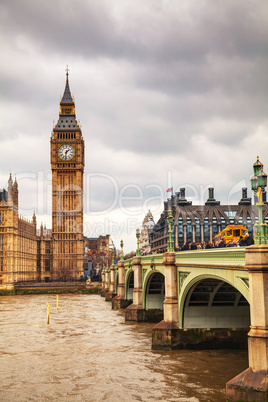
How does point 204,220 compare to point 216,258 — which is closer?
point 216,258

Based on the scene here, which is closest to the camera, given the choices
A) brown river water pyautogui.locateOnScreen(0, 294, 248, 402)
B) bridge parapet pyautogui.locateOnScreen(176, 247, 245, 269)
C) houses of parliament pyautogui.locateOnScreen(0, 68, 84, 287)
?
bridge parapet pyautogui.locateOnScreen(176, 247, 245, 269)

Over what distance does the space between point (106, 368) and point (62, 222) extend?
13205cm

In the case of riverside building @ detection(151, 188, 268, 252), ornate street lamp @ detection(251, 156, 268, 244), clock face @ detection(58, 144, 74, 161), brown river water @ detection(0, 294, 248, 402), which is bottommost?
brown river water @ detection(0, 294, 248, 402)

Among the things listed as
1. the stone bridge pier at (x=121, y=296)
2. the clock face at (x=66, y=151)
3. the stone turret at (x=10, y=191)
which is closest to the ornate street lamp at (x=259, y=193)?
the stone bridge pier at (x=121, y=296)

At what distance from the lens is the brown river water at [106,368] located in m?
23.0

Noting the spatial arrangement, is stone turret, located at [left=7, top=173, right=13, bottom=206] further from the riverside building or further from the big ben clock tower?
the riverside building

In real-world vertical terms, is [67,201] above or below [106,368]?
above

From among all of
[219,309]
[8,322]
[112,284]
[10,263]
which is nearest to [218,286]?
[219,309]

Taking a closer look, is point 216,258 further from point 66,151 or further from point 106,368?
point 66,151

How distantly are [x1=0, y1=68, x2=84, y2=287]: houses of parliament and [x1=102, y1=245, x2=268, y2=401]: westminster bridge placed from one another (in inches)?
4209

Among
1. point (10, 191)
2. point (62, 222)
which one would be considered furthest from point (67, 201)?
point (10, 191)

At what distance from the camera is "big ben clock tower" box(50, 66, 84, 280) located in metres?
158

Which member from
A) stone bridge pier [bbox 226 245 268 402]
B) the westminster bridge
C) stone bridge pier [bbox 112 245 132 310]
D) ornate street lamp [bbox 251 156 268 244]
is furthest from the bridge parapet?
stone bridge pier [bbox 112 245 132 310]

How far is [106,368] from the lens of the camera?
93.8ft
